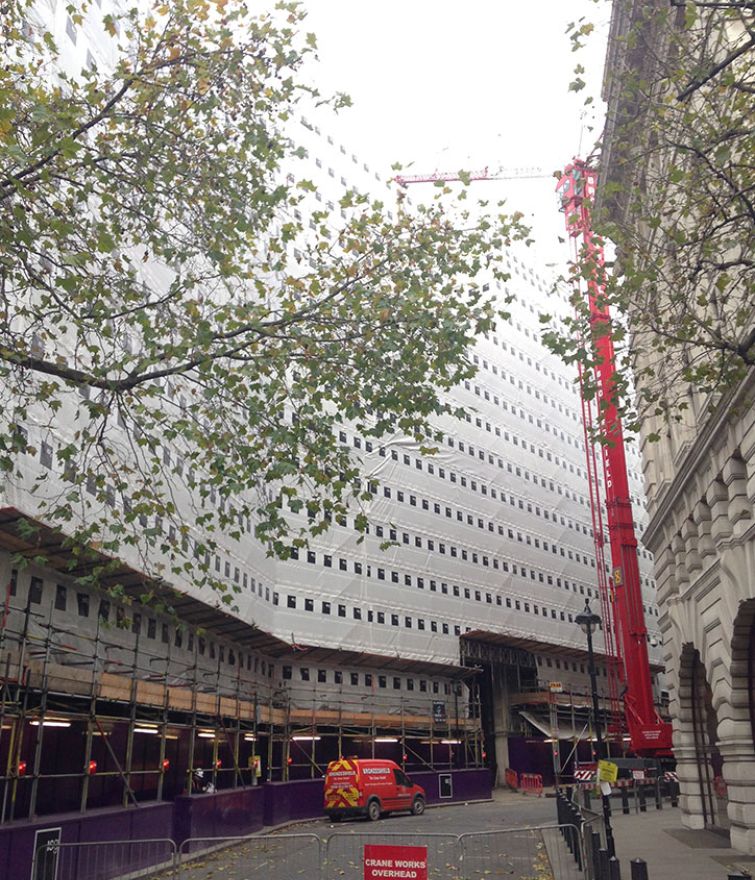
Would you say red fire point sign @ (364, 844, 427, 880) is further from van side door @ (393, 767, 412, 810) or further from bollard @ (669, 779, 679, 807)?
bollard @ (669, 779, 679, 807)

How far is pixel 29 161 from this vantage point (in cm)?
897

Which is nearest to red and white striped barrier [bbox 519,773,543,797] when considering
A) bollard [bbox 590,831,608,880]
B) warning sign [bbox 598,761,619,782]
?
warning sign [bbox 598,761,619,782]

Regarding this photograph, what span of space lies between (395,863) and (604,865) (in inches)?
126

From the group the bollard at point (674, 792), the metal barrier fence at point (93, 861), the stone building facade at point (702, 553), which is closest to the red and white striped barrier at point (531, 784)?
the bollard at point (674, 792)

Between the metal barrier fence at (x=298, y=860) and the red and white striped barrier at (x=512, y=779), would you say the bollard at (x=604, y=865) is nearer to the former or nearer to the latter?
the metal barrier fence at (x=298, y=860)

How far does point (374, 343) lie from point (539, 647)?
51.6 m

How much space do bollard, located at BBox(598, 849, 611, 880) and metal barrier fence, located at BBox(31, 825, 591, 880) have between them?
1042 mm

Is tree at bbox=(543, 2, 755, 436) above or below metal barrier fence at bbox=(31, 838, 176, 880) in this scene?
above

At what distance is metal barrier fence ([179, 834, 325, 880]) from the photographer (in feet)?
47.8

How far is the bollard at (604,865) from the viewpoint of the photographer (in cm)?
1137

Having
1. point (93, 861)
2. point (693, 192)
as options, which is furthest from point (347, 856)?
point (693, 192)

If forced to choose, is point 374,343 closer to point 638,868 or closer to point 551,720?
point 638,868

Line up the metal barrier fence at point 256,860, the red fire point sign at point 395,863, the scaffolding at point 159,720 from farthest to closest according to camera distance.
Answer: the scaffolding at point 159,720 < the metal barrier fence at point 256,860 < the red fire point sign at point 395,863

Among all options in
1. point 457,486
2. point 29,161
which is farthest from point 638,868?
point 457,486
